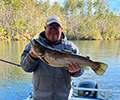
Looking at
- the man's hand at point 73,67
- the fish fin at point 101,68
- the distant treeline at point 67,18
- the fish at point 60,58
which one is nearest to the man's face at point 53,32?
the fish at point 60,58

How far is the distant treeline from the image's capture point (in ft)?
149

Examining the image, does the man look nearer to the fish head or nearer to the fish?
the fish

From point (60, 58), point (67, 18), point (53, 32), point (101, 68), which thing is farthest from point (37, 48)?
point (67, 18)

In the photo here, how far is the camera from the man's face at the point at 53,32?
7.18ft

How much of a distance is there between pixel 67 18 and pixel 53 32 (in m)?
69.2

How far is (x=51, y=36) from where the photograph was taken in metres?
2.19

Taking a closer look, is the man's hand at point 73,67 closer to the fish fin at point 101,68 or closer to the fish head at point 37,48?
the fish fin at point 101,68

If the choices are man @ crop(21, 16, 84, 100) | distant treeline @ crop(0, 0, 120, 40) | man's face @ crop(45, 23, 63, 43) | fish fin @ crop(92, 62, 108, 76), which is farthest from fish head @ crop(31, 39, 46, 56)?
distant treeline @ crop(0, 0, 120, 40)

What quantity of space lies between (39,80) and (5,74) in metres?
8.01

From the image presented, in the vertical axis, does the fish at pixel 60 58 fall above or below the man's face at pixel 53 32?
Result: below

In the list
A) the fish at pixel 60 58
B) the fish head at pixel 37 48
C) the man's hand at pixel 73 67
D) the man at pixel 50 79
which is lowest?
the man at pixel 50 79

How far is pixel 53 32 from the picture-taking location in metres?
2.19

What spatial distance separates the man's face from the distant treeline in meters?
39.2

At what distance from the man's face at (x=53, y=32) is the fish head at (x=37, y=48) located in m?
0.45
